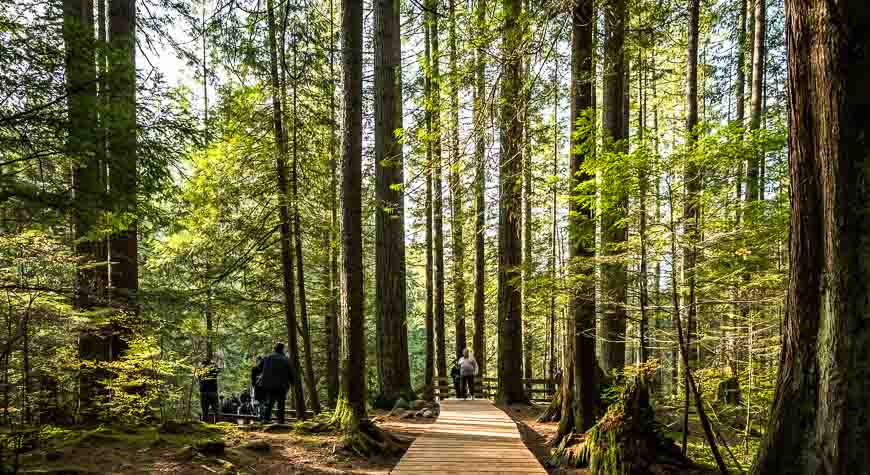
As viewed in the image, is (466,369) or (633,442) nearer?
(633,442)

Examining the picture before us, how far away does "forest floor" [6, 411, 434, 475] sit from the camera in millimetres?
5160

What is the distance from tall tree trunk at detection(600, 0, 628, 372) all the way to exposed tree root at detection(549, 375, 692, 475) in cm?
79

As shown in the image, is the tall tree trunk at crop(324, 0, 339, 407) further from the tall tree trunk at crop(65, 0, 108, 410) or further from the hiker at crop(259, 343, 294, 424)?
the tall tree trunk at crop(65, 0, 108, 410)

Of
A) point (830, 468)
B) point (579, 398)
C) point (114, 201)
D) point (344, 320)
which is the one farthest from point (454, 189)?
point (830, 468)

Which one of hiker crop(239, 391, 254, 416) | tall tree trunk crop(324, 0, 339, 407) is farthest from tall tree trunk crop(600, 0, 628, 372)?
hiker crop(239, 391, 254, 416)

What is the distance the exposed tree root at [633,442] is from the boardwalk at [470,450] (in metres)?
0.82

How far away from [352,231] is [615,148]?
428 centimetres

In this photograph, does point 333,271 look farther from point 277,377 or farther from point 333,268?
point 277,377

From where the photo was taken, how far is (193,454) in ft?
18.6

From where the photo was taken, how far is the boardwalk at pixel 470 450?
526 centimetres

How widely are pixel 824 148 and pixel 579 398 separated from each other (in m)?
5.22

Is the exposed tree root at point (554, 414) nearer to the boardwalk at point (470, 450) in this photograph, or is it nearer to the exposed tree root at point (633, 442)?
the boardwalk at point (470, 450)

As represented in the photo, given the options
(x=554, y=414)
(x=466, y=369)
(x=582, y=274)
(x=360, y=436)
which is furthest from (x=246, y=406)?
(x=582, y=274)

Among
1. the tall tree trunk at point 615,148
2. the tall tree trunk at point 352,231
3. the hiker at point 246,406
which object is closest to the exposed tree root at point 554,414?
the tall tree trunk at point 615,148
